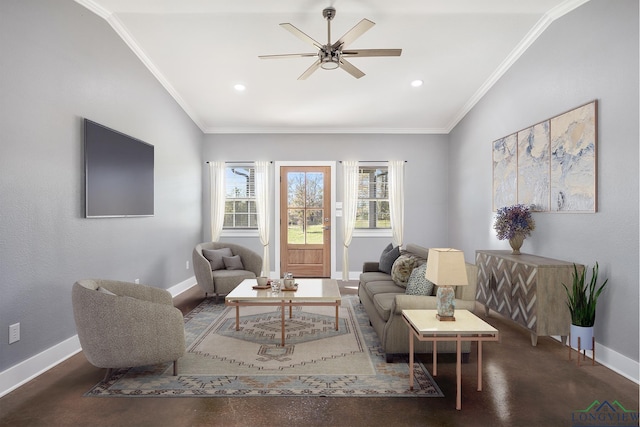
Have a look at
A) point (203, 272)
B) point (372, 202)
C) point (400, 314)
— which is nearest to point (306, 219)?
point (372, 202)

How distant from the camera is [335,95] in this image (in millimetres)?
5359

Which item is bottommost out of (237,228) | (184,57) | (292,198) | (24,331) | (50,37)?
(24,331)

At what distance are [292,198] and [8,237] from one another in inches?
175

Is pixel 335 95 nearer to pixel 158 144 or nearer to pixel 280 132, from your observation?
pixel 280 132

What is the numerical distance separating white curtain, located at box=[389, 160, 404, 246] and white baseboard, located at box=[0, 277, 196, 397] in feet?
16.3

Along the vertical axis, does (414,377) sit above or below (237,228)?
Answer: below

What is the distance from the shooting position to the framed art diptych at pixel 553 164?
3.28 m

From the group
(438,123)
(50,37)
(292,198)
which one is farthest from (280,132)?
(50,37)

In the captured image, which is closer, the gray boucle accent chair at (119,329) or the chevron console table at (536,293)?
the gray boucle accent chair at (119,329)

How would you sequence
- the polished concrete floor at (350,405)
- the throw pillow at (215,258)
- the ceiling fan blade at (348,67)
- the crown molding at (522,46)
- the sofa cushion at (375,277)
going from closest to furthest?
the polished concrete floor at (350,405) < the ceiling fan blade at (348,67) < the crown molding at (522,46) < the sofa cushion at (375,277) < the throw pillow at (215,258)

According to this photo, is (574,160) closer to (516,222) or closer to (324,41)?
(516,222)

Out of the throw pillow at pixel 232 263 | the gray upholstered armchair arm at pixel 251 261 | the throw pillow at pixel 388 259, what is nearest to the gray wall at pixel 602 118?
the throw pillow at pixel 388 259

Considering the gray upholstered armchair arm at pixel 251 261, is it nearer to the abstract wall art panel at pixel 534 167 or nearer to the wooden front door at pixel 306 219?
the wooden front door at pixel 306 219

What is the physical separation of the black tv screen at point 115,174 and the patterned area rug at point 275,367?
1.50 m
